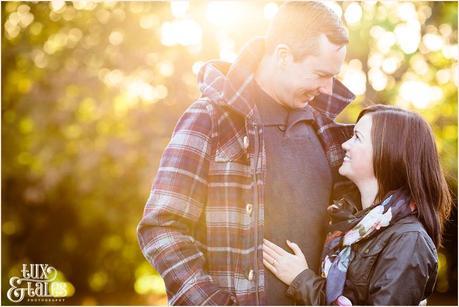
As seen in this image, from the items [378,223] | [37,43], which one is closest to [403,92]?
[378,223]

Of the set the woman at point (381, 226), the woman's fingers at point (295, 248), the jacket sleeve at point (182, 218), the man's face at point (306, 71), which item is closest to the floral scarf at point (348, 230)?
the woman at point (381, 226)

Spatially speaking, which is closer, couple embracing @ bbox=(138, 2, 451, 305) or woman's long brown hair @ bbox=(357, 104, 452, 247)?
couple embracing @ bbox=(138, 2, 451, 305)

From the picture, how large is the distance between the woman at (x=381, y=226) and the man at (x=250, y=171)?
103 millimetres

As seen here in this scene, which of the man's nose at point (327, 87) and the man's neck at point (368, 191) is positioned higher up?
the man's nose at point (327, 87)

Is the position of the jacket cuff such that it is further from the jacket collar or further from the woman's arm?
the jacket collar

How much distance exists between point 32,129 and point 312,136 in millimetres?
3135

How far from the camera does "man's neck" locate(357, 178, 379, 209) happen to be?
229cm

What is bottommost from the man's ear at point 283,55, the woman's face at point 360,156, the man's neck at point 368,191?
Result: the man's neck at point 368,191

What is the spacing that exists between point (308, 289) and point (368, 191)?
18.5 inches

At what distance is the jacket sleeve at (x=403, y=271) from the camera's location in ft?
6.50

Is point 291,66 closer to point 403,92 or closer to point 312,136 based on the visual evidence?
point 312,136

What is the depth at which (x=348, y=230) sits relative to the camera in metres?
2.20

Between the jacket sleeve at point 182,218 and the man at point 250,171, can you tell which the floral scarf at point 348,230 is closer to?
the man at point 250,171

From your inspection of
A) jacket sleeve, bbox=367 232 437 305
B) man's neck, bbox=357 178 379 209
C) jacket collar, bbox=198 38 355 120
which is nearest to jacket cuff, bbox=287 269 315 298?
jacket sleeve, bbox=367 232 437 305
